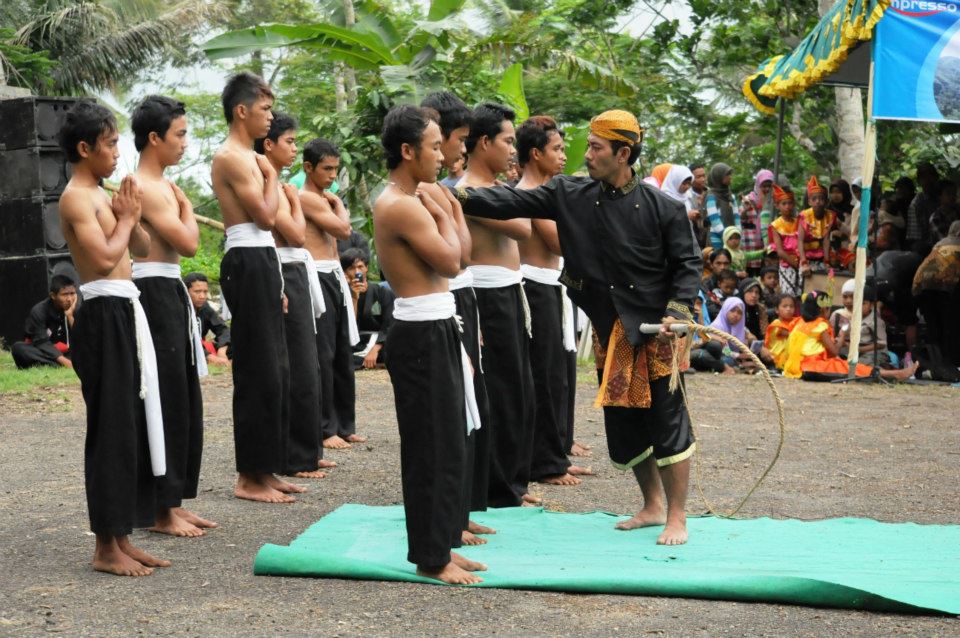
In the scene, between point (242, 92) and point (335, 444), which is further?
point (335, 444)

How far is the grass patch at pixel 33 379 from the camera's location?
36.3 ft

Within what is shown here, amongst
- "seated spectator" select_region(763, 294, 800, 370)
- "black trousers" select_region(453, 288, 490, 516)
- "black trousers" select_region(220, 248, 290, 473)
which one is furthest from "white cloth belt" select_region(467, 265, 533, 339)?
"seated spectator" select_region(763, 294, 800, 370)

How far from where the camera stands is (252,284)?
6508mm

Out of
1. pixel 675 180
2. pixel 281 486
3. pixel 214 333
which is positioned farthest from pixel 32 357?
pixel 675 180

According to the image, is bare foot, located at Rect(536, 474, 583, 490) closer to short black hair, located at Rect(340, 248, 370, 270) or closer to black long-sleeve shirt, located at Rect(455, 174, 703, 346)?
black long-sleeve shirt, located at Rect(455, 174, 703, 346)

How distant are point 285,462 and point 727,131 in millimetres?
13459

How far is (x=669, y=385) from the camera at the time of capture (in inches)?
223

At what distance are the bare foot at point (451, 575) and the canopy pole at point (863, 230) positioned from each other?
7385 mm

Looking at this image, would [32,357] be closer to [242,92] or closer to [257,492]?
[257,492]

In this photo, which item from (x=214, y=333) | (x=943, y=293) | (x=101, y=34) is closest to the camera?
(x=943, y=293)

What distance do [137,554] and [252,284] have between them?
177cm

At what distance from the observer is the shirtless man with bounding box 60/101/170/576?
5.06 meters

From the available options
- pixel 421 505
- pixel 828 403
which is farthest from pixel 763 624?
pixel 828 403

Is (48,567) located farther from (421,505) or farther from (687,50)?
(687,50)
